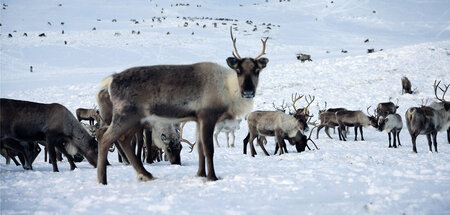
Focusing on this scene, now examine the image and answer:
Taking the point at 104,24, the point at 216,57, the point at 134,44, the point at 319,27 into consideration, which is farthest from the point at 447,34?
the point at 104,24

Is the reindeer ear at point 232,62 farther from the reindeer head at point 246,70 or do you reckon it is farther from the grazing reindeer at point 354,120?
the grazing reindeer at point 354,120

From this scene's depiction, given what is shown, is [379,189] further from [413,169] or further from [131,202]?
[131,202]

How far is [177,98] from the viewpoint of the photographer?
5371 mm

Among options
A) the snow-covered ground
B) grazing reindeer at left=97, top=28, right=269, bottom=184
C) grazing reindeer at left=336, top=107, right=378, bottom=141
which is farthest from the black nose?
grazing reindeer at left=336, top=107, right=378, bottom=141

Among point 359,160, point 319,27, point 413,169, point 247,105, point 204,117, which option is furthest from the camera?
point 319,27

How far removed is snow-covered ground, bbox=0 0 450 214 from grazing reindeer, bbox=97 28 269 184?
0.63 metres

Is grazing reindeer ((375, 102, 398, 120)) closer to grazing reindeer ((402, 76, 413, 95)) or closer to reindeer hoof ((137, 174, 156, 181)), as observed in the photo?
grazing reindeer ((402, 76, 413, 95))

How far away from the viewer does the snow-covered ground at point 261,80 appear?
435cm

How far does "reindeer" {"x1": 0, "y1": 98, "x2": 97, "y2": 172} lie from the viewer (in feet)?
24.4

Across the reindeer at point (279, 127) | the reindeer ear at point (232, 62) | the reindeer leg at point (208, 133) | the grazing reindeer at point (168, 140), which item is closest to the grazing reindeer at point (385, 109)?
the reindeer at point (279, 127)

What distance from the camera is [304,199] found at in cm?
435

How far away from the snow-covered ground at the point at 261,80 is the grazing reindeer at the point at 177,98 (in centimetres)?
63

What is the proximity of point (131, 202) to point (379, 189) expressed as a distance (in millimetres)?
2846

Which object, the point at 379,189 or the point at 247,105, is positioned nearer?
the point at 379,189
